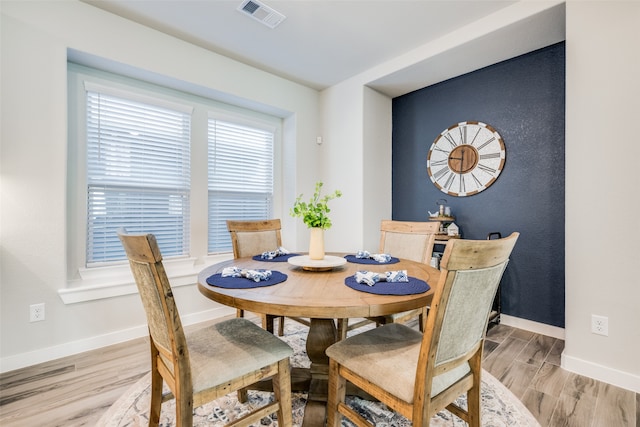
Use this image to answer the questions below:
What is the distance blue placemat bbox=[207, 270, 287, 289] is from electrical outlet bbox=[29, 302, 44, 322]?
165cm

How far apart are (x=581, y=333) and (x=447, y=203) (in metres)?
1.68

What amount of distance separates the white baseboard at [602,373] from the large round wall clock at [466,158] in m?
1.66

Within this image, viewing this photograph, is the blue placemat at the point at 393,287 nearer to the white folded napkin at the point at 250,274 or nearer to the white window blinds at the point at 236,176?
the white folded napkin at the point at 250,274

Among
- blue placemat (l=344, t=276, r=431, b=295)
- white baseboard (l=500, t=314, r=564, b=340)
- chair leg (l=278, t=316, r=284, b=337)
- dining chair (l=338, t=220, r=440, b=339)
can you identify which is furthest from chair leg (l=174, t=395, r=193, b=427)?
white baseboard (l=500, t=314, r=564, b=340)

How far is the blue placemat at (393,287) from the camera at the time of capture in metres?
1.26

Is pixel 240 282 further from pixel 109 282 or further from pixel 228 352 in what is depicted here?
pixel 109 282

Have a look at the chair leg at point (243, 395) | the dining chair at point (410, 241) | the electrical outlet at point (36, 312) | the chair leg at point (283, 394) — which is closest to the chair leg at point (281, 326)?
the dining chair at point (410, 241)

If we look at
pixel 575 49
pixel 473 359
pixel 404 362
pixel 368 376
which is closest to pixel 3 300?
pixel 368 376

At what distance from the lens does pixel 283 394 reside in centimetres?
132

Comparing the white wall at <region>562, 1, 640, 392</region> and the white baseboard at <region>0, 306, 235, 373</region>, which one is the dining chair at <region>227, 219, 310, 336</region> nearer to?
the white baseboard at <region>0, 306, 235, 373</region>

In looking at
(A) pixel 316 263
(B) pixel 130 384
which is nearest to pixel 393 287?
(A) pixel 316 263

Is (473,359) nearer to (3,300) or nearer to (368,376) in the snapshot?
Result: (368,376)

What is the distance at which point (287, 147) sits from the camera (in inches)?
156

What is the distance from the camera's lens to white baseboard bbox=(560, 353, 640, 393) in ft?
6.09
